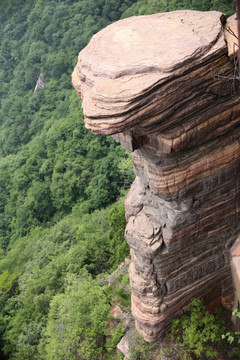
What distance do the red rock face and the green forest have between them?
19.0ft

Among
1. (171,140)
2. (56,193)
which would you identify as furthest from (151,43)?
(56,193)

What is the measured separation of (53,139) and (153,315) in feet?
113

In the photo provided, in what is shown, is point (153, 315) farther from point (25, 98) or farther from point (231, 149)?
point (25, 98)

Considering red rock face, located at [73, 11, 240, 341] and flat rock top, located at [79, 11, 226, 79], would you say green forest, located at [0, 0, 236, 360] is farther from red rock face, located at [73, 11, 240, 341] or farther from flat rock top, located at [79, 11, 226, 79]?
flat rock top, located at [79, 11, 226, 79]

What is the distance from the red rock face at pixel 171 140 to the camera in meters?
11.8

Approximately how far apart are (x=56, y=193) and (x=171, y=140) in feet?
105

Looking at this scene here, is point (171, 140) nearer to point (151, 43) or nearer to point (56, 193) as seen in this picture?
point (151, 43)

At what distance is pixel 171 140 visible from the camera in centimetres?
1255

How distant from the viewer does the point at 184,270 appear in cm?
1608

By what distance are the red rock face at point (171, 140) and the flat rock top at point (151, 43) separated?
0.04 meters

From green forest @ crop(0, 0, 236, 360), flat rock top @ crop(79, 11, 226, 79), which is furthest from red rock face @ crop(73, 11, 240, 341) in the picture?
green forest @ crop(0, 0, 236, 360)

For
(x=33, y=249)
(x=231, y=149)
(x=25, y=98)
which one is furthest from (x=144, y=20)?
(x=25, y=98)

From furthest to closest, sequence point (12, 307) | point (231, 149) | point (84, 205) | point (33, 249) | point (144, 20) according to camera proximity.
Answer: point (84, 205)
point (33, 249)
point (12, 307)
point (144, 20)
point (231, 149)

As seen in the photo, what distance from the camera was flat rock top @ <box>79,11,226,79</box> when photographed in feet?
39.4
